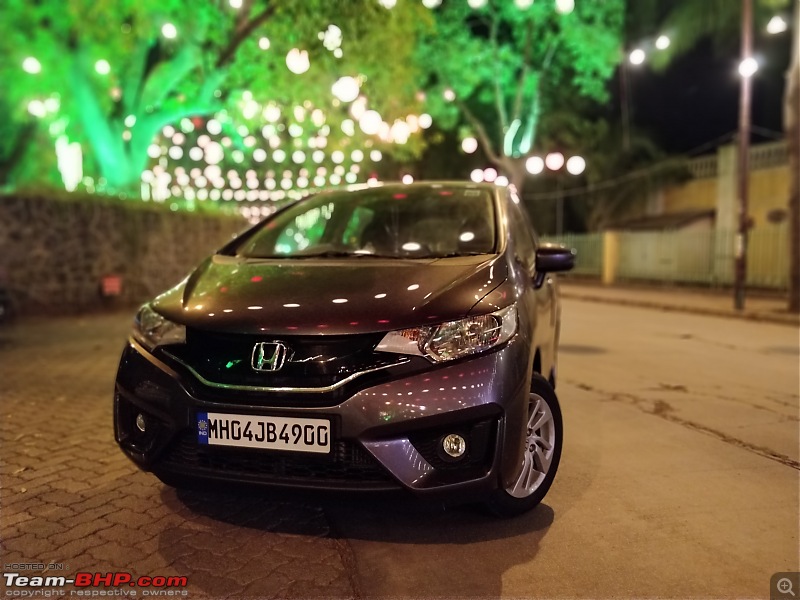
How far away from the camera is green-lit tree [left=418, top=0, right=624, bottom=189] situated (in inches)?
894

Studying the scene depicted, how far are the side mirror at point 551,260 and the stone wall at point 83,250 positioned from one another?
9.49 meters

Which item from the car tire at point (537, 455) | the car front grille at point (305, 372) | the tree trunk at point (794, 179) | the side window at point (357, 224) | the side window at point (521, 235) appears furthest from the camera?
the tree trunk at point (794, 179)

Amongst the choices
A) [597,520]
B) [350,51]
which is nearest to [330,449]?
[597,520]

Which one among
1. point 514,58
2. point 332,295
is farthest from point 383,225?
point 514,58

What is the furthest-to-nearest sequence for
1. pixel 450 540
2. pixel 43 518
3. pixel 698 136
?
pixel 698 136
pixel 43 518
pixel 450 540

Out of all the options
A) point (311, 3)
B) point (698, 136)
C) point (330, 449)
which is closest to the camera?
point (330, 449)

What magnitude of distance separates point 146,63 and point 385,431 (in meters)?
13.3

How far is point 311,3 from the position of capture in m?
9.13

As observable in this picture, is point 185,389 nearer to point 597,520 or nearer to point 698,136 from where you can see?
point 597,520

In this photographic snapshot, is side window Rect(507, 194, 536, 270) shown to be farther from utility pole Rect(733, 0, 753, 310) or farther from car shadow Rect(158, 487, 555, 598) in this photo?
utility pole Rect(733, 0, 753, 310)

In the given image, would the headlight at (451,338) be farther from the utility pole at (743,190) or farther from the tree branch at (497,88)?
the tree branch at (497,88)

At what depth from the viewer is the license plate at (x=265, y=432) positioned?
2648 mm

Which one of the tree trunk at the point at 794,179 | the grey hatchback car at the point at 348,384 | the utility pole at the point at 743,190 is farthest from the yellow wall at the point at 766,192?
the grey hatchback car at the point at 348,384

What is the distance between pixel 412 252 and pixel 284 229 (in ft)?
3.29
